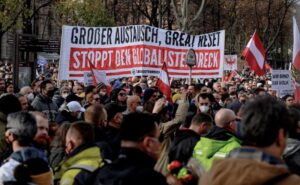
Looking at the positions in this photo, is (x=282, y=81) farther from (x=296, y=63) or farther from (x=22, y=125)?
(x=22, y=125)

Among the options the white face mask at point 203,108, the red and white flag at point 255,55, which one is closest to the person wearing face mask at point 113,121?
the white face mask at point 203,108

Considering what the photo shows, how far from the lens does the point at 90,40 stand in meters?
14.4

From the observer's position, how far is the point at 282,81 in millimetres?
14922

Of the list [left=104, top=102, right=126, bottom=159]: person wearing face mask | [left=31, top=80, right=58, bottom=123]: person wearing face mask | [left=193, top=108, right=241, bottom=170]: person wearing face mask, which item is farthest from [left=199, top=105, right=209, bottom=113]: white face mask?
[left=193, top=108, right=241, bottom=170]: person wearing face mask

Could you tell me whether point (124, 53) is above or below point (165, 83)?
Answer: above

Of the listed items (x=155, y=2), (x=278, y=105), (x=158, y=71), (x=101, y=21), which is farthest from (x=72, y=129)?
(x=155, y=2)

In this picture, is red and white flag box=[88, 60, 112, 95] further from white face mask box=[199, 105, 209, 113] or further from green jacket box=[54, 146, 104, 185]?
green jacket box=[54, 146, 104, 185]

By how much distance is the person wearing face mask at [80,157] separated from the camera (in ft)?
16.8

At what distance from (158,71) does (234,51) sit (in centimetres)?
5503

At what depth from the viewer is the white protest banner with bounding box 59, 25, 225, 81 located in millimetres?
14023

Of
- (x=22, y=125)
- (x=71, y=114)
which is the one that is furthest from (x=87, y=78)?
(x=22, y=125)

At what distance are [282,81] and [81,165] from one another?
10295 millimetres

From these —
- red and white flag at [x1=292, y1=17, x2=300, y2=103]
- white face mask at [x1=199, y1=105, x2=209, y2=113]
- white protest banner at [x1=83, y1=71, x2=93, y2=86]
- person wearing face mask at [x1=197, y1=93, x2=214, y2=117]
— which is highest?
red and white flag at [x1=292, y1=17, x2=300, y2=103]

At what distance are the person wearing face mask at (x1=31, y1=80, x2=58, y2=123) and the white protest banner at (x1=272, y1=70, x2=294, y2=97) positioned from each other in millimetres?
5575
